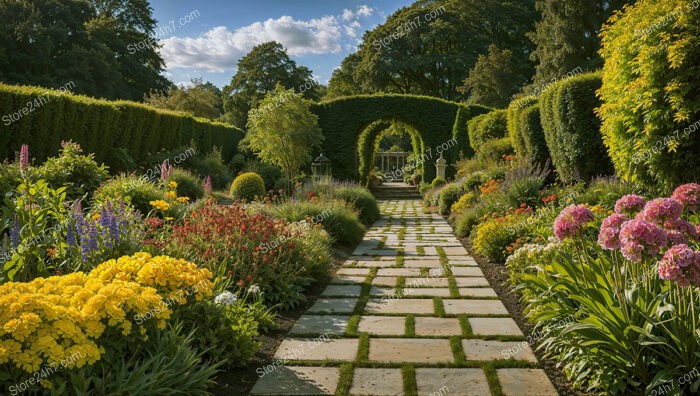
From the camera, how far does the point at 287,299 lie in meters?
4.21

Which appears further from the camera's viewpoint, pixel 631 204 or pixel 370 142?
pixel 370 142

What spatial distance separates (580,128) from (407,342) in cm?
600

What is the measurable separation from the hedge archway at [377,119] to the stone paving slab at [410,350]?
1510 centimetres

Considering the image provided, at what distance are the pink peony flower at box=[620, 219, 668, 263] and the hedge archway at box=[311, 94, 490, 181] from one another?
16.0 meters

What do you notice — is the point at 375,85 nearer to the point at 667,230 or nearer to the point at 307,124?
the point at 307,124

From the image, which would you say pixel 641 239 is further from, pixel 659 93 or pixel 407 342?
pixel 659 93

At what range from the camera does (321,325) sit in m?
3.67

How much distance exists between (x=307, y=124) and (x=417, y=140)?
286 inches

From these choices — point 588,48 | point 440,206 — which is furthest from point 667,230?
point 588,48

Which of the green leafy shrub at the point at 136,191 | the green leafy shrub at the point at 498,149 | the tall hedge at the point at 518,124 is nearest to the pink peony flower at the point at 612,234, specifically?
the green leafy shrub at the point at 136,191

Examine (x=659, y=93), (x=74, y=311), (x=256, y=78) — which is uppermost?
(x=256, y=78)

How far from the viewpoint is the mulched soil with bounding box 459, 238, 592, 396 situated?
2.63 metres

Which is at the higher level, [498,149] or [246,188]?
[498,149]

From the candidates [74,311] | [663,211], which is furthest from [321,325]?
[663,211]
